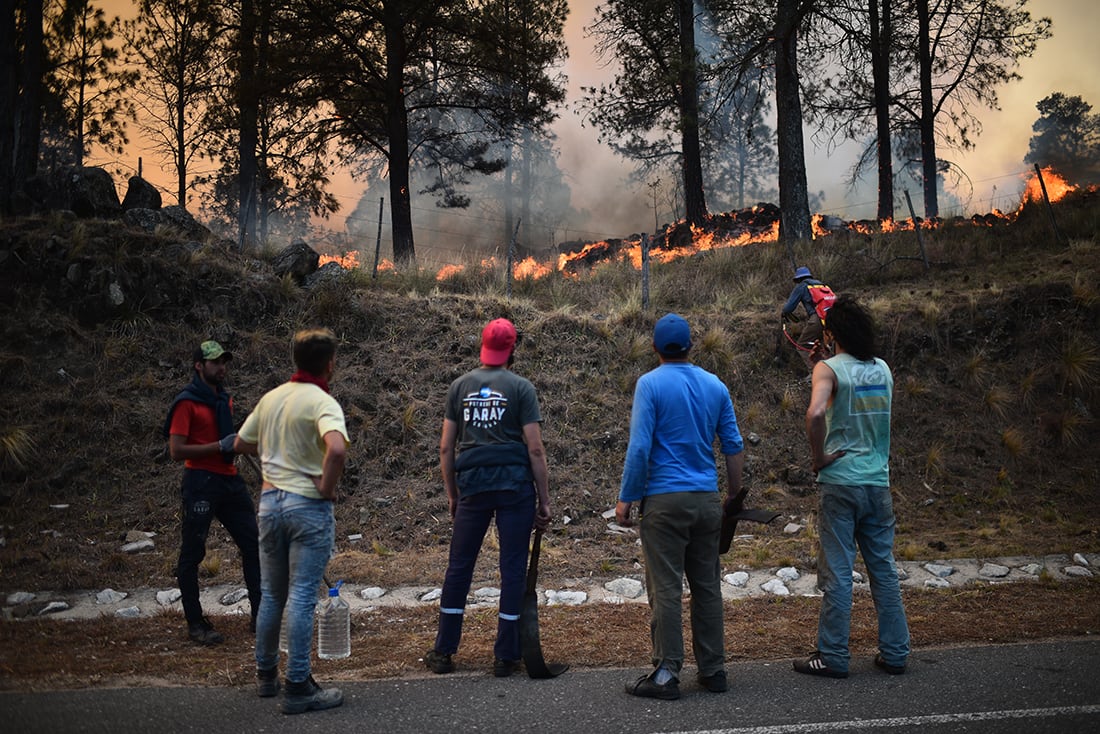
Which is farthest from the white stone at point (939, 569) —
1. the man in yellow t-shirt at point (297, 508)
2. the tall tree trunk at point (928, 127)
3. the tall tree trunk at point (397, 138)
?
the tall tree trunk at point (928, 127)

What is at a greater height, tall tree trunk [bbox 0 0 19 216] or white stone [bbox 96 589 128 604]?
tall tree trunk [bbox 0 0 19 216]

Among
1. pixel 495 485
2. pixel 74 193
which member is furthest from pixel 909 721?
pixel 74 193

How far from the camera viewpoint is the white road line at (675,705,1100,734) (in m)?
4.14

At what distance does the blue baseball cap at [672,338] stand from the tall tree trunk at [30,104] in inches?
551

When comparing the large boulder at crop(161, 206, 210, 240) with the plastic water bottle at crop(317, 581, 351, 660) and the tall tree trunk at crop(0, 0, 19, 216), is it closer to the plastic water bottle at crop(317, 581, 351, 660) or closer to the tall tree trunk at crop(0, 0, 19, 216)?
the tall tree trunk at crop(0, 0, 19, 216)

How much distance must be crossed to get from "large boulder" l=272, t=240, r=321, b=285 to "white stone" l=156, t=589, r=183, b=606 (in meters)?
7.09

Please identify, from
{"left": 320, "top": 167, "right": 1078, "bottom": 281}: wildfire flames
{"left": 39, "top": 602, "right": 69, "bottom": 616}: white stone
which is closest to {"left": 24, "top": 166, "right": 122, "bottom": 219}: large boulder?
{"left": 320, "top": 167, "right": 1078, "bottom": 281}: wildfire flames

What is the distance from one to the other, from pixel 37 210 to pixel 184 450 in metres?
10.9

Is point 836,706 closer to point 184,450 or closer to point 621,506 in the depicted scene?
point 621,506

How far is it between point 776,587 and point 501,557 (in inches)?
141

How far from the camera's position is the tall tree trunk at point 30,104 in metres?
15.4

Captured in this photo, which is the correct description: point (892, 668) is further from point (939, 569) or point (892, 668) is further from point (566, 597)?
point (939, 569)

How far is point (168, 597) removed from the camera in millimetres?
7754

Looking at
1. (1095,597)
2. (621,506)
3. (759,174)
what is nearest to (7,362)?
(621,506)
